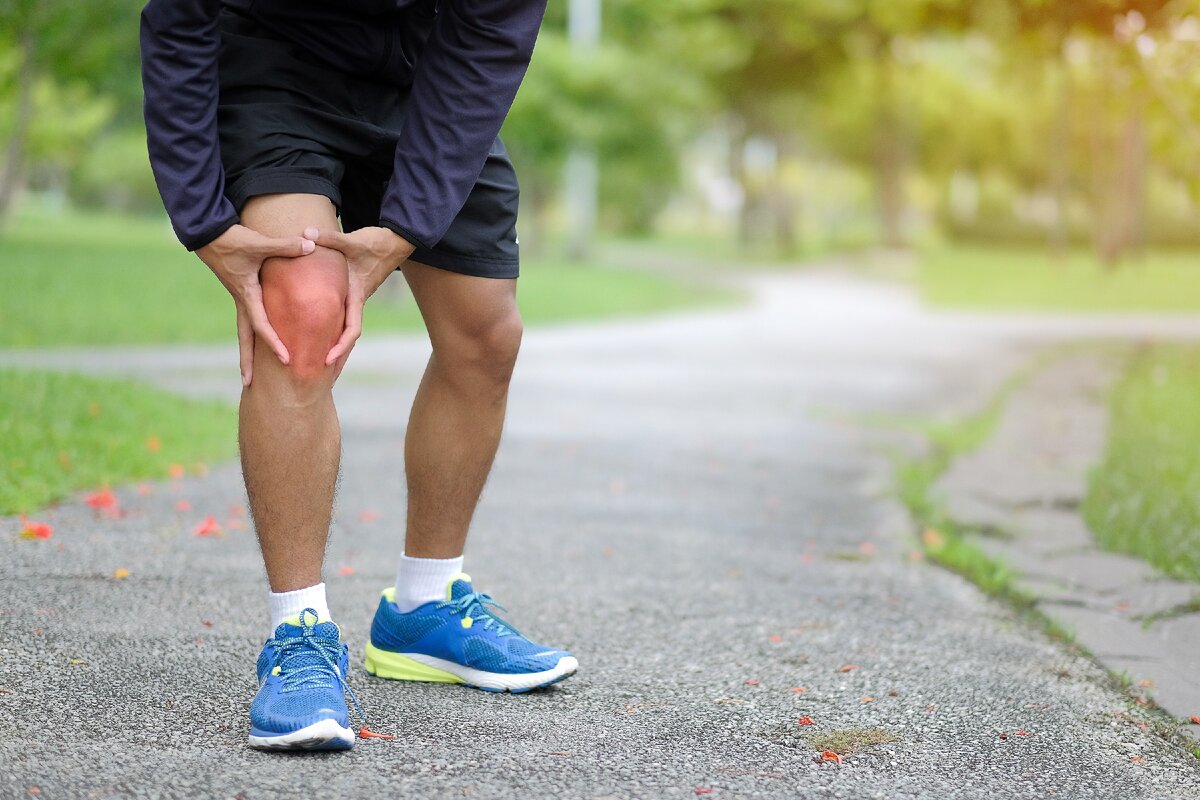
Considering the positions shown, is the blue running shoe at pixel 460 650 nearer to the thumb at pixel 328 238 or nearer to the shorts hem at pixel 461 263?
the shorts hem at pixel 461 263

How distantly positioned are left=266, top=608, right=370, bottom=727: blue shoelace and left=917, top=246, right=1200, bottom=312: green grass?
19.7m

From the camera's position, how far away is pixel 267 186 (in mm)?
2531

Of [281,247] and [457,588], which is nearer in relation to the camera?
[281,247]

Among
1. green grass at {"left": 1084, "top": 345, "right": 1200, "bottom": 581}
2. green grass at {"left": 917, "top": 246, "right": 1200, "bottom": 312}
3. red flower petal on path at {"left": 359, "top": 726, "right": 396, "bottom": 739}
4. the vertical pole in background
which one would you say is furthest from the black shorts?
the vertical pole in background

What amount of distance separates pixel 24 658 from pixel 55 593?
24.3 inches

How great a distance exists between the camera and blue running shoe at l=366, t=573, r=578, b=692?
2.93m

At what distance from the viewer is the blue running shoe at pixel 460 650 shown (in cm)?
293

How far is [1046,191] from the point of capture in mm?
63281

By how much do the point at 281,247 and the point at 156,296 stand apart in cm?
1359

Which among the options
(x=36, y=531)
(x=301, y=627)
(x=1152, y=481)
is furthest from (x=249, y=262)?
(x=1152, y=481)

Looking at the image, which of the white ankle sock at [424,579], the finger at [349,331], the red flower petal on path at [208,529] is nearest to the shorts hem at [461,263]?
the finger at [349,331]

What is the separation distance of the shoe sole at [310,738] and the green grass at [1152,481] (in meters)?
2.78

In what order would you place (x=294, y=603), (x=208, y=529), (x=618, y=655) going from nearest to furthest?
(x=294, y=603) → (x=618, y=655) → (x=208, y=529)

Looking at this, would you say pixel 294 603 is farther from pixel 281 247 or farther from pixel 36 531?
pixel 36 531
